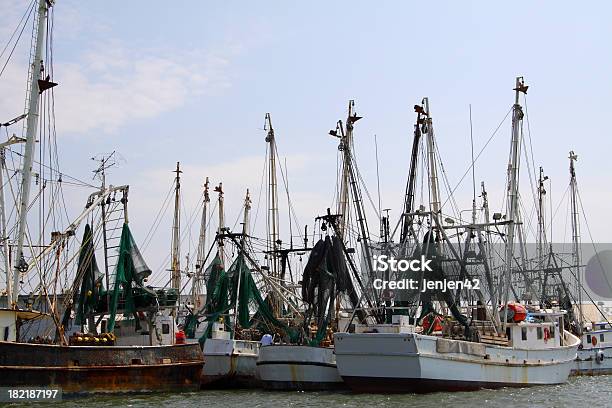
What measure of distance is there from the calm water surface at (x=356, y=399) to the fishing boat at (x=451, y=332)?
842mm

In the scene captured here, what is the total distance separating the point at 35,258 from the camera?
102 ft

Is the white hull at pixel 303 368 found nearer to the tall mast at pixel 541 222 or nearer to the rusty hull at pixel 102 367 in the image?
the rusty hull at pixel 102 367

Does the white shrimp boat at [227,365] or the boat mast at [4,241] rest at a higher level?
the boat mast at [4,241]

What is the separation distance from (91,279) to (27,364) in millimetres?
8191

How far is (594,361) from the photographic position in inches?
1940

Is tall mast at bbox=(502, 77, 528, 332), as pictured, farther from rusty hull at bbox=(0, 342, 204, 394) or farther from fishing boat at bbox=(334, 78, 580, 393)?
rusty hull at bbox=(0, 342, 204, 394)

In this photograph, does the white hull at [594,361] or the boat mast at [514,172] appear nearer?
the boat mast at [514,172]

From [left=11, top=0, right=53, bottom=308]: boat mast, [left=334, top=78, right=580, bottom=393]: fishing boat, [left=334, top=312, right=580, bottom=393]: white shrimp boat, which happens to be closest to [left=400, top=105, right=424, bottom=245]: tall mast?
[left=334, top=78, right=580, bottom=393]: fishing boat

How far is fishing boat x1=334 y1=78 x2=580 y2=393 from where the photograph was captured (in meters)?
32.1

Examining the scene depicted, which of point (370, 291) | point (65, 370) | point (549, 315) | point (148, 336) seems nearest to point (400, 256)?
point (370, 291)

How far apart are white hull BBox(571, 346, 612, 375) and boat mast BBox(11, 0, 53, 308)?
3348 centimetres

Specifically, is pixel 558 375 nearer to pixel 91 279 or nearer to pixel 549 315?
pixel 549 315

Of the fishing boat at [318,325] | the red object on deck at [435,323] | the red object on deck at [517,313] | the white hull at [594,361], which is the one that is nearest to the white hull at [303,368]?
the fishing boat at [318,325]

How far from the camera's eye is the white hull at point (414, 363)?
31723 mm
